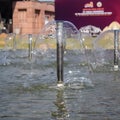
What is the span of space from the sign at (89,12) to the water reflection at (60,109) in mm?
54478

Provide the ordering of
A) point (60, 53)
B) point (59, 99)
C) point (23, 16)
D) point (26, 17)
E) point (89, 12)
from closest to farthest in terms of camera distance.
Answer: point (59, 99) < point (60, 53) < point (89, 12) < point (26, 17) < point (23, 16)

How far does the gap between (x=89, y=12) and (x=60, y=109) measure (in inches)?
2296

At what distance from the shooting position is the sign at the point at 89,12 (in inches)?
2576

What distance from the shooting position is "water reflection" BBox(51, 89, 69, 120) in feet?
25.6

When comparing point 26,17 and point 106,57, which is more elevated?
point 26,17

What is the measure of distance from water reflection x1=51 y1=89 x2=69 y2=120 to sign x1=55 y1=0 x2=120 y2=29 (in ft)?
179

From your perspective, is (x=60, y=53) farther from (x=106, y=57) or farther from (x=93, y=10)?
(x=93, y=10)

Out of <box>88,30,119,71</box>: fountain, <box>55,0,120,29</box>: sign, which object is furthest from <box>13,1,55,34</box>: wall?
<box>88,30,119,71</box>: fountain

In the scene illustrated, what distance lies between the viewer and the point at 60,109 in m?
8.57

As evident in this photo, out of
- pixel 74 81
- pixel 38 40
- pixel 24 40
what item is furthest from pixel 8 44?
pixel 74 81

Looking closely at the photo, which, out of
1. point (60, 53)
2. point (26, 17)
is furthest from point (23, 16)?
point (60, 53)

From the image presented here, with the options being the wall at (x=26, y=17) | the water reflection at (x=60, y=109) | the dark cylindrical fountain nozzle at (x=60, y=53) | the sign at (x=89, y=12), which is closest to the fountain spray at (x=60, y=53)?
the dark cylindrical fountain nozzle at (x=60, y=53)

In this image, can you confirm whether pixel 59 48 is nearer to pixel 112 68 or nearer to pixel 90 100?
pixel 90 100

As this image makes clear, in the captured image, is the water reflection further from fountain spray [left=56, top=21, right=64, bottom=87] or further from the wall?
the wall
